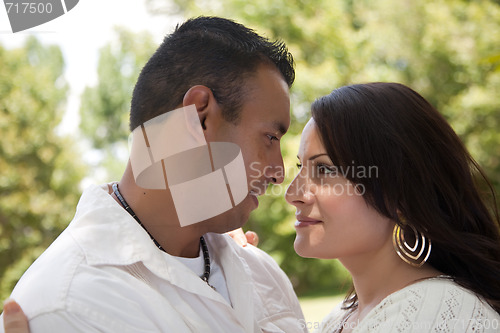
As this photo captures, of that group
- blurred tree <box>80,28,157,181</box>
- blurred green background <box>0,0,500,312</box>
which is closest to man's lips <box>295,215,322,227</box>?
blurred green background <box>0,0,500,312</box>

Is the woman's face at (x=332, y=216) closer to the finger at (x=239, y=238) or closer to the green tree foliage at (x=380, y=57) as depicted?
the finger at (x=239, y=238)

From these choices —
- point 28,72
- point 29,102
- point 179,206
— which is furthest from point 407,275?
point 28,72

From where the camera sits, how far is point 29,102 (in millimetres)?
9180

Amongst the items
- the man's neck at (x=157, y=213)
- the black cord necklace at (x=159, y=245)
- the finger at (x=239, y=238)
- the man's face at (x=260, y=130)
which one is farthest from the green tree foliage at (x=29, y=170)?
the man's face at (x=260, y=130)

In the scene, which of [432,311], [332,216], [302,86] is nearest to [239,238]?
[332,216]

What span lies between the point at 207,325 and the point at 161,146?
1.84 feet

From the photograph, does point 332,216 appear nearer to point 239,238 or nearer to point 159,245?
point 159,245

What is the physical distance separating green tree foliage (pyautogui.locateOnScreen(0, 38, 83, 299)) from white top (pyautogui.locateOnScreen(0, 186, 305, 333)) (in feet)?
22.9

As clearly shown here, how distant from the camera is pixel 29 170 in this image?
9.05 meters

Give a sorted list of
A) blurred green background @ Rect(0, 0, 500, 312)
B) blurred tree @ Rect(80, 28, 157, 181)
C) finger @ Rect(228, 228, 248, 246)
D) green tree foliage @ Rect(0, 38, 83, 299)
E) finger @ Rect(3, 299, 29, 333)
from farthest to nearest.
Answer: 1. blurred tree @ Rect(80, 28, 157, 181)
2. blurred green background @ Rect(0, 0, 500, 312)
3. green tree foliage @ Rect(0, 38, 83, 299)
4. finger @ Rect(228, 228, 248, 246)
5. finger @ Rect(3, 299, 29, 333)

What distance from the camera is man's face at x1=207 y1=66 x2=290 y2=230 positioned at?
1762mm

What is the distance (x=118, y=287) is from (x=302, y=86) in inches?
315

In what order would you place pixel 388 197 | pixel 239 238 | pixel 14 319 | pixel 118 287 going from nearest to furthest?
1. pixel 14 319
2. pixel 118 287
3. pixel 388 197
4. pixel 239 238

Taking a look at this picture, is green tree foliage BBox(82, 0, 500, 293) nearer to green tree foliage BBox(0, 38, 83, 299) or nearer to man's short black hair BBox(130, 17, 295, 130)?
green tree foliage BBox(0, 38, 83, 299)
